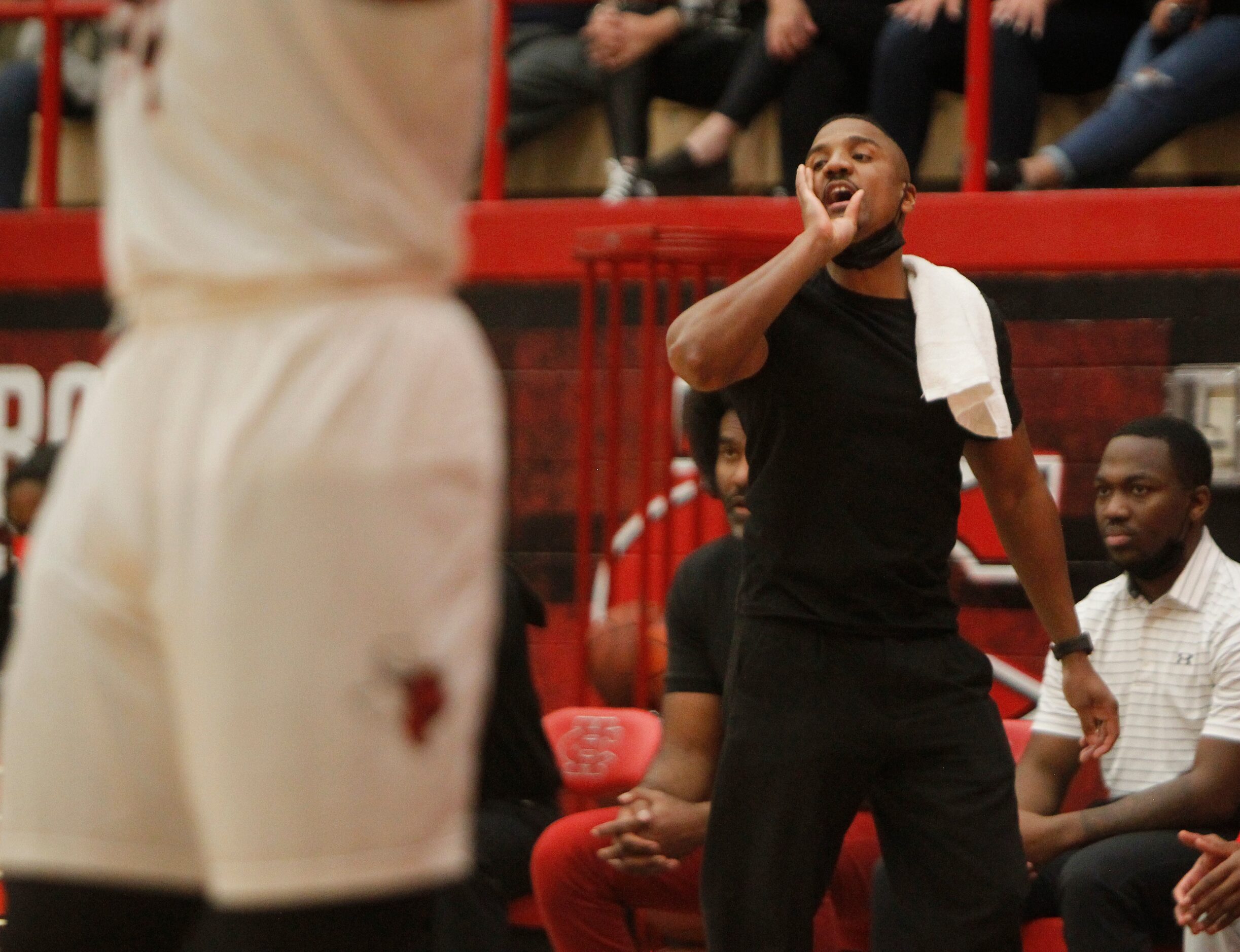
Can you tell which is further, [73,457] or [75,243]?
[75,243]

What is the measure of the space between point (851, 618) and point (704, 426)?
92cm

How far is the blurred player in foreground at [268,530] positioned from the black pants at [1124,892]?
260cm

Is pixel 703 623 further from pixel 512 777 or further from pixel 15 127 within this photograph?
pixel 15 127

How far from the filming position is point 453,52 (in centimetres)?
162

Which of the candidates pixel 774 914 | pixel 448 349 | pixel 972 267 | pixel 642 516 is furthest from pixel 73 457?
pixel 972 267

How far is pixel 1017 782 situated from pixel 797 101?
2.47m

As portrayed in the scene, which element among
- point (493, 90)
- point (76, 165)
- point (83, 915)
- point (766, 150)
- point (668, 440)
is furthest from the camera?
point (76, 165)

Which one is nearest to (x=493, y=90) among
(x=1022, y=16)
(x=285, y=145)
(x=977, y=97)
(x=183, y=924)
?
(x=977, y=97)

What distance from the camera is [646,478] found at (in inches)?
188

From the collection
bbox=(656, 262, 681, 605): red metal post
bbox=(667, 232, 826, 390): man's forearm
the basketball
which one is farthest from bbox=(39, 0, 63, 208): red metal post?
bbox=(667, 232, 826, 390): man's forearm

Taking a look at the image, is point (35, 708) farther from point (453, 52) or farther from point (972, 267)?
point (972, 267)

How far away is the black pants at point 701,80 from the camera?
595 centimetres

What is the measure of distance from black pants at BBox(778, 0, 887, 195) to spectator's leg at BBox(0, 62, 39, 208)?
2942 millimetres

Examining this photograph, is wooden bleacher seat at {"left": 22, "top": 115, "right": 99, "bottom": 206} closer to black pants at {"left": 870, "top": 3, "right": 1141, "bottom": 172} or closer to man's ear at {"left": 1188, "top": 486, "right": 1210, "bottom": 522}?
black pants at {"left": 870, "top": 3, "right": 1141, "bottom": 172}
